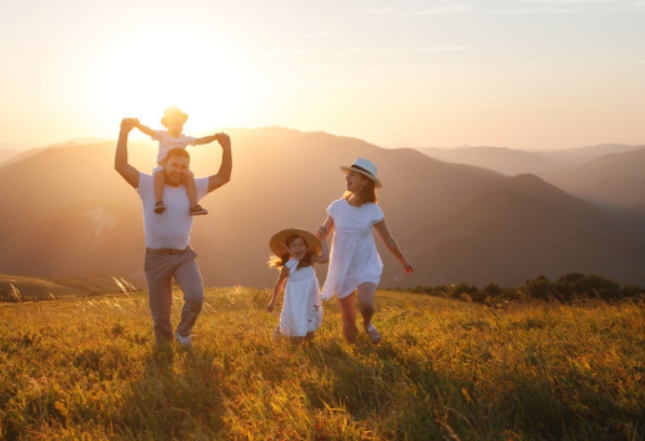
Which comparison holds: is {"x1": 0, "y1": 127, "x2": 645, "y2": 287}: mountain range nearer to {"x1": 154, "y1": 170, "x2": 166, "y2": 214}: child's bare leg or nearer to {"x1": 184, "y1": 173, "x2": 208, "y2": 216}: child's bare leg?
{"x1": 184, "y1": 173, "x2": 208, "y2": 216}: child's bare leg

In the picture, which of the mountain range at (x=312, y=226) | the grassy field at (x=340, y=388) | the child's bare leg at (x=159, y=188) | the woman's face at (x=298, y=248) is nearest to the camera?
the grassy field at (x=340, y=388)

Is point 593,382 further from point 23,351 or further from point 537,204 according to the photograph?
point 537,204

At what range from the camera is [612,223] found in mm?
191625

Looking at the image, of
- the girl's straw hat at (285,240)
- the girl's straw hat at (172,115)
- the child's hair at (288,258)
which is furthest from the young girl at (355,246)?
the girl's straw hat at (172,115)

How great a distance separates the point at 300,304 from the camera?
6.60 metres

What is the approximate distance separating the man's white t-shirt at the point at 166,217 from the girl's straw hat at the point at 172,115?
2.61ft

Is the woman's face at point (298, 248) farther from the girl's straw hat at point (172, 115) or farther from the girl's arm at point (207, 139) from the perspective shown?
the girl's straw hat at point (172, 115)

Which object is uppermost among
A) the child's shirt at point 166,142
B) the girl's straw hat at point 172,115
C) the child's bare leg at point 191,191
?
the girl's straw hat at point 172,115

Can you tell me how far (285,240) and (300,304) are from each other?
0.82 meters

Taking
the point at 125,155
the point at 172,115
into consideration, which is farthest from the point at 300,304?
the point at 172,115

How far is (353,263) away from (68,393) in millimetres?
3377

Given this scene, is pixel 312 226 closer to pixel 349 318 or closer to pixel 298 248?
pixel 298 248

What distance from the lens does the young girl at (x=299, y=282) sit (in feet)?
21.6

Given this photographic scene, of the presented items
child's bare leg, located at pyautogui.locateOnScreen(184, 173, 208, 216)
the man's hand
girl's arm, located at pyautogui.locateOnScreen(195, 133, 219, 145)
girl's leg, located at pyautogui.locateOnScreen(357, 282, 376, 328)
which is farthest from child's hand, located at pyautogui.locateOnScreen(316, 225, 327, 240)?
the man's hand
